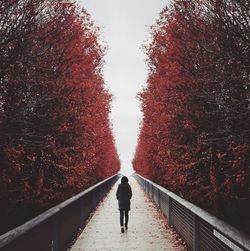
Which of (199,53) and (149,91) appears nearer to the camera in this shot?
(199,53)

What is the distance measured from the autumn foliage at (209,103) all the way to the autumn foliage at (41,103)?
125 inches

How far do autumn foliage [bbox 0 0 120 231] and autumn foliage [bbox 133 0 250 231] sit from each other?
10.4 feet

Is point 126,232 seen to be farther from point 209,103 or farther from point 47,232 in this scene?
point 47,232

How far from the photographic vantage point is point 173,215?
14.4 metres

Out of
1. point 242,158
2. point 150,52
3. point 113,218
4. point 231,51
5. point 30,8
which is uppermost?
point 150,52

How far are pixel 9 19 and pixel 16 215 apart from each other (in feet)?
14.2

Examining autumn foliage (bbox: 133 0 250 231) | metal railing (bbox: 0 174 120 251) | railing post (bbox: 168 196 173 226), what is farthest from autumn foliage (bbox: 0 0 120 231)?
railing post (bbox: 168 196 173 226)

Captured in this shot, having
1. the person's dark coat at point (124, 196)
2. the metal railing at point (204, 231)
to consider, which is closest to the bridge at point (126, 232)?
the metal railing at point (204, 231)

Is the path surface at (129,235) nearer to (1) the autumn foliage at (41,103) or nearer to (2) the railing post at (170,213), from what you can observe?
(2) the railing post at (170,213)

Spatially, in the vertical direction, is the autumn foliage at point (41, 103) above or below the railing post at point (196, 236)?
A: above

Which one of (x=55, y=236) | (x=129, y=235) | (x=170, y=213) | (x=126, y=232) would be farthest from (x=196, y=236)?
(x=170, y=213)

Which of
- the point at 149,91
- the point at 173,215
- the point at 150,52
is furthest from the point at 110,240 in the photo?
the point at 149,91

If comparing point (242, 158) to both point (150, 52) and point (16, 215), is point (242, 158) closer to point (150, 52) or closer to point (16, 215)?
point (16, 215)

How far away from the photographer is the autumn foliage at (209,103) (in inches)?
391
